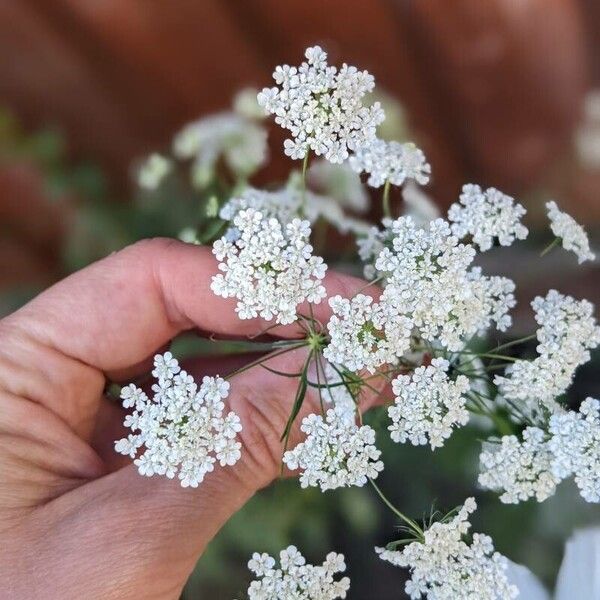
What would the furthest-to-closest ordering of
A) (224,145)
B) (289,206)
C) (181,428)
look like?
(224,145) → (289,206) → (181,428)

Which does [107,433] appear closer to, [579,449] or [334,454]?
[334,454]

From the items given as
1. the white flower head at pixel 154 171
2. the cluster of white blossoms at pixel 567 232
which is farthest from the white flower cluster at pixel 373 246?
the white flower head at pixel 154 171

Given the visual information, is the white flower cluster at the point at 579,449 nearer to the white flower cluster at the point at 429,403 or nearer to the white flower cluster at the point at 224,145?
the white flower cluster at the point at 429,403

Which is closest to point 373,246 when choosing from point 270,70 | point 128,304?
point 128,304

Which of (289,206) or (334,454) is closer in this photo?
(334,454)

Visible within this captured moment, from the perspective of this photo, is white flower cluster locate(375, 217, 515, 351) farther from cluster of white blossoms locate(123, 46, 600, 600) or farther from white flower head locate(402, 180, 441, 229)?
white flower head locate(402, 180, 441, 229)

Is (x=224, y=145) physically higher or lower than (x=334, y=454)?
higher

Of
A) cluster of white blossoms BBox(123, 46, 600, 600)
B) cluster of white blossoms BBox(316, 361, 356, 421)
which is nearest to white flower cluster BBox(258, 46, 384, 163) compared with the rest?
cluster of white blossoms BBox(123, 46, 600, 600)

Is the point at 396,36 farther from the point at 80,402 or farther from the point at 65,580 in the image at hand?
the point at 65,580
